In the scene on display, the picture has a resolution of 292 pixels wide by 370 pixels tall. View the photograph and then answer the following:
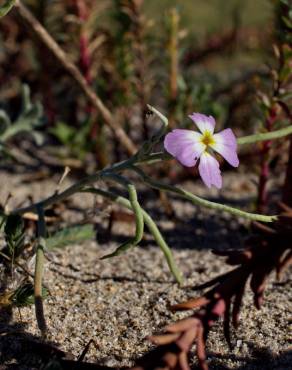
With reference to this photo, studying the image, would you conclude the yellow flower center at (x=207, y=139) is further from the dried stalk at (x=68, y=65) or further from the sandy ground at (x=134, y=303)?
the dried stalk at (x=68, y=65)

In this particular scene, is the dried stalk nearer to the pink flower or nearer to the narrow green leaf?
the narrow green leaf

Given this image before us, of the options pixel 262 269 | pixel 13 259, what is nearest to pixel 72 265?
pixel 13 259

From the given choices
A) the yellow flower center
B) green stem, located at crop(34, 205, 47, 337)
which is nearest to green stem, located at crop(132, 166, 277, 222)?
the yellow flower center

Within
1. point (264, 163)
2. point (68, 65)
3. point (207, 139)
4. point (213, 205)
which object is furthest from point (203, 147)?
point (68, 65)

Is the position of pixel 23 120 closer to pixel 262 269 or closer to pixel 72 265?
pixel 72 265

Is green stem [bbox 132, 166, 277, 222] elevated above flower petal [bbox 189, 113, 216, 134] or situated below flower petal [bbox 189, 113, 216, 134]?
below

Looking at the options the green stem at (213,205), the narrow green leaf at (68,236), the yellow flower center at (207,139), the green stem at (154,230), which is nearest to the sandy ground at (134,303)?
the narrow green leaf at (68,236)

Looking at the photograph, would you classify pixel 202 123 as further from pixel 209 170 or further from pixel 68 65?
pixel 68 65
